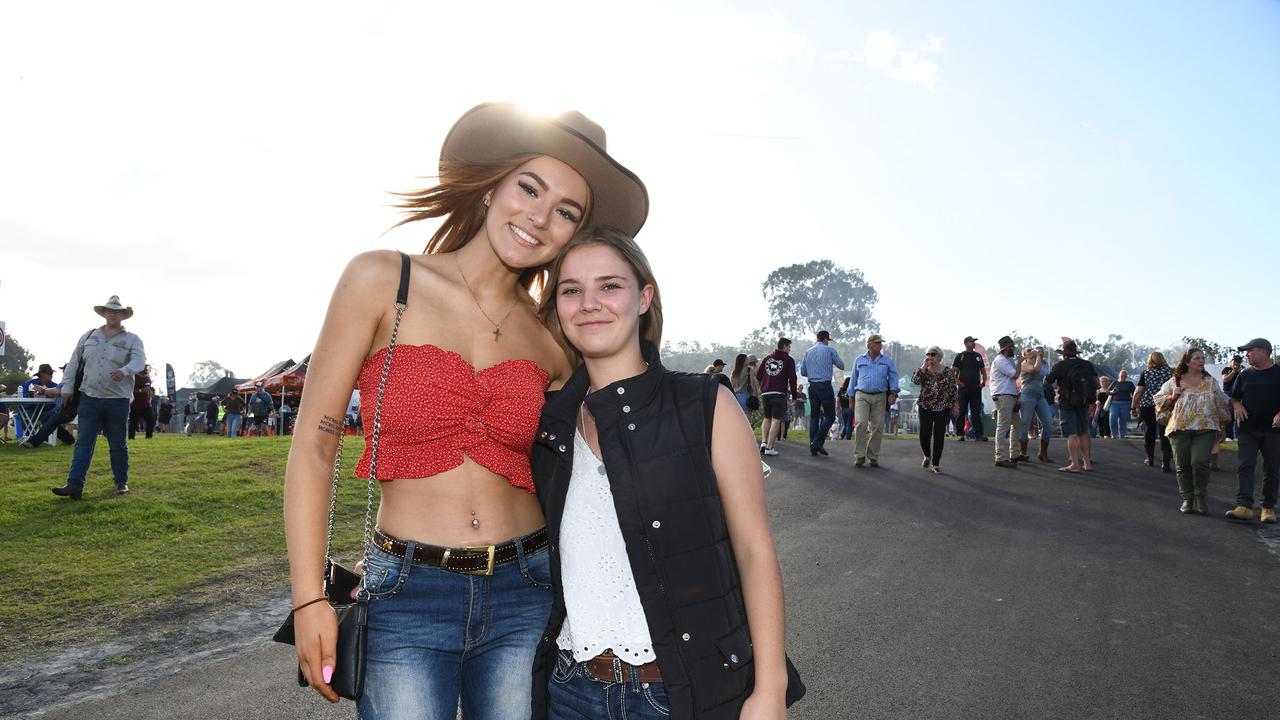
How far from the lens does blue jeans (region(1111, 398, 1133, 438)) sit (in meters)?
20.4

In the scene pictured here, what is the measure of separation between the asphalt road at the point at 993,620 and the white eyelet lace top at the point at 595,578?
2532 mm

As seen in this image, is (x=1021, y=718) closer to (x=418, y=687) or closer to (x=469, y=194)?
(x=418, y=687)

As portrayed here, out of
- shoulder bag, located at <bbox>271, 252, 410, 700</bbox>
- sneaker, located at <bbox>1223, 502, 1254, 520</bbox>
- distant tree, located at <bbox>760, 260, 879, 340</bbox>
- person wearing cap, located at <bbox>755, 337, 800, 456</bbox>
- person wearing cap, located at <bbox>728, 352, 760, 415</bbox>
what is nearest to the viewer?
shoulder bag, located at <bbox>271, 252, 410, 700</bbox>

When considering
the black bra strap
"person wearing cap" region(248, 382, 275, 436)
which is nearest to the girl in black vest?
the black bra strap

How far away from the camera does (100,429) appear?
880 cm

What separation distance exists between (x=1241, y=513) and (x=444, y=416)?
10314mm

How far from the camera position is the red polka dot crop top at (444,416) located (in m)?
2.12

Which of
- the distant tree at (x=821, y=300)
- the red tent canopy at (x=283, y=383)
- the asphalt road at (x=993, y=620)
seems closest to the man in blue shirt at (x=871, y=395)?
the asphalt road at (x=993, y=620)

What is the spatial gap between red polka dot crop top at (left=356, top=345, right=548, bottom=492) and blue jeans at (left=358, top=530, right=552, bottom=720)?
24 centimetres

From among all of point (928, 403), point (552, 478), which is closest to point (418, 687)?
point (552, 478)

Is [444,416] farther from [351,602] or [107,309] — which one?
[107,309]

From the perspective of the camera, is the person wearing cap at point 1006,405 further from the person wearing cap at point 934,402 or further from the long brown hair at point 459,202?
the long brown hair at point 459,202

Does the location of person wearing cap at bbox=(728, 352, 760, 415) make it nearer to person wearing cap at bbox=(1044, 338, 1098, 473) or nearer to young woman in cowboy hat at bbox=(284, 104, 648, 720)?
person wearing cap at bbox=(1044, 338, 1098, 473)

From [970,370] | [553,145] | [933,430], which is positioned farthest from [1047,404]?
[553,145]
